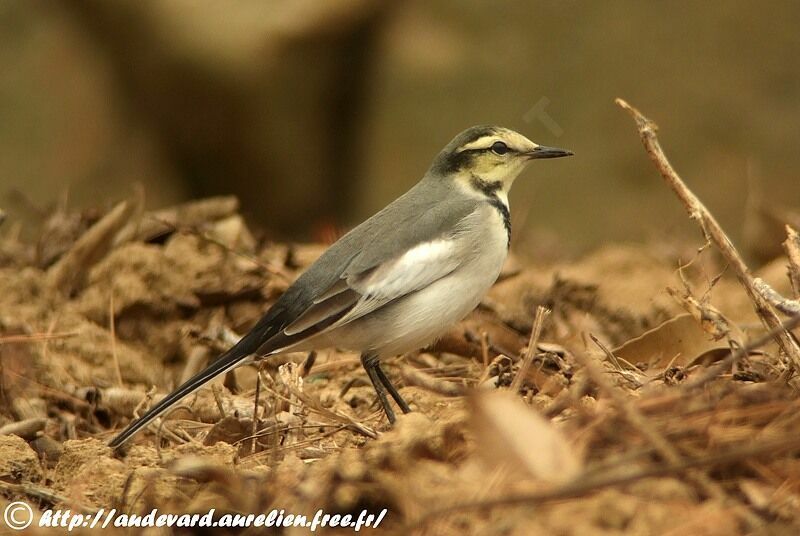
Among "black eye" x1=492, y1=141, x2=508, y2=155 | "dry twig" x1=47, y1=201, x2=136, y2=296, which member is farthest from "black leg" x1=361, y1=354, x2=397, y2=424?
"dry twig" x1=47, y1=201, x2=136, y2=296

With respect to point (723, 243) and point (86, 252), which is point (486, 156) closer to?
point (723, 243)

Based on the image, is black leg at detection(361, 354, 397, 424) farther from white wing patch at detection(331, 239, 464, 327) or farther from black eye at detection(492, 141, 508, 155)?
black eye at detection(492, 141, 508, 155)

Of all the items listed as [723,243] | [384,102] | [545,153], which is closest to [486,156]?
[545,153]

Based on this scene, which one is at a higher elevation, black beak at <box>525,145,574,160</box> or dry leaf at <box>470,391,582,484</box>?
black beak at <box>525,145,574,160</box>

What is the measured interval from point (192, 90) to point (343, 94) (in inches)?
56.5

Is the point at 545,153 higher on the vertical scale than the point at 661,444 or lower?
higher

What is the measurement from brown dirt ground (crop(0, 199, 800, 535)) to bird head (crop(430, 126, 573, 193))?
2.53ft

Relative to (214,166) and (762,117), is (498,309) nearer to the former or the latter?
(762,117)

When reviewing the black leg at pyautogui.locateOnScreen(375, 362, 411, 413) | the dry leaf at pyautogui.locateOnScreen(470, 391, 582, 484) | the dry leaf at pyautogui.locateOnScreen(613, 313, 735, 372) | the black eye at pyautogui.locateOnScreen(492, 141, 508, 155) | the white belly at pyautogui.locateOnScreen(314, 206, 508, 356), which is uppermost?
the black eye at pyautogui.locateOnScreen(492, 141, 508, 155)

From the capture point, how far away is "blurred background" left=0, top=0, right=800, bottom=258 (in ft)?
33.7

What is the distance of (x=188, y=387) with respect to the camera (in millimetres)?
4750

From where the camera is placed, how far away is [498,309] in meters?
6.27

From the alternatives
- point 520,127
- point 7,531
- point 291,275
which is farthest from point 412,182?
point 7,531

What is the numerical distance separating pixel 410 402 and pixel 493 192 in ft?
3.86
